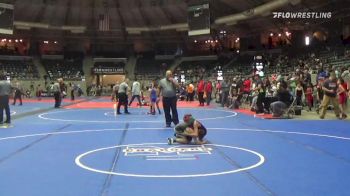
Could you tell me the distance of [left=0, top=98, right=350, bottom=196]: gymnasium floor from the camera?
215 inches

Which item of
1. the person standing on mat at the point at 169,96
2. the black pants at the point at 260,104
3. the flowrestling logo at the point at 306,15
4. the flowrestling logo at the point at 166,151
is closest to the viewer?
the flowrestling logo at the point at 166,151

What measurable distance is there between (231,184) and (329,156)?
9.28ft

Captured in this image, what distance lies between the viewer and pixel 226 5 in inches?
1642

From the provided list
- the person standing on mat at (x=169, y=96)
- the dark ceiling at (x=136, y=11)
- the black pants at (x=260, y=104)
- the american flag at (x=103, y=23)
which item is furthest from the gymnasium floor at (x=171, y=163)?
the american flag at (x=103, y=23)

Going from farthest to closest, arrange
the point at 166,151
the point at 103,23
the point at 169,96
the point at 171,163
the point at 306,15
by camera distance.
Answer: the point at 103,23
the point at 306,15
the point at 169,96
the point at 166,151
the point at 171,163

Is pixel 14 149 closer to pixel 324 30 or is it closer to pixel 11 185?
pixel 11 185

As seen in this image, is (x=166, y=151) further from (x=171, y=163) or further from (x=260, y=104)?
(x=260, y=104)

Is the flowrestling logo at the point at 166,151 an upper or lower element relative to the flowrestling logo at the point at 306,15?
lower

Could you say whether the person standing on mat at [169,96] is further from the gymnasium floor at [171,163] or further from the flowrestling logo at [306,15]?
the flowrestling logo at [306,15]

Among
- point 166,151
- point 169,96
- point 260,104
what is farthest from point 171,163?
point 260,104

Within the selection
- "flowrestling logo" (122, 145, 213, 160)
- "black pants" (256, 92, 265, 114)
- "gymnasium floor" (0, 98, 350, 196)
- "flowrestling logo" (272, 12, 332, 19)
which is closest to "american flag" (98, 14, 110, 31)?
"flowrestling logo" (272, 12, 332, 19)

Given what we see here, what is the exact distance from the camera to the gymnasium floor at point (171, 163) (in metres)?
5.46

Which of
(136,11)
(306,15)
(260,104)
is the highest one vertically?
(136,11)

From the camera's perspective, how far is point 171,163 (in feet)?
23.3
